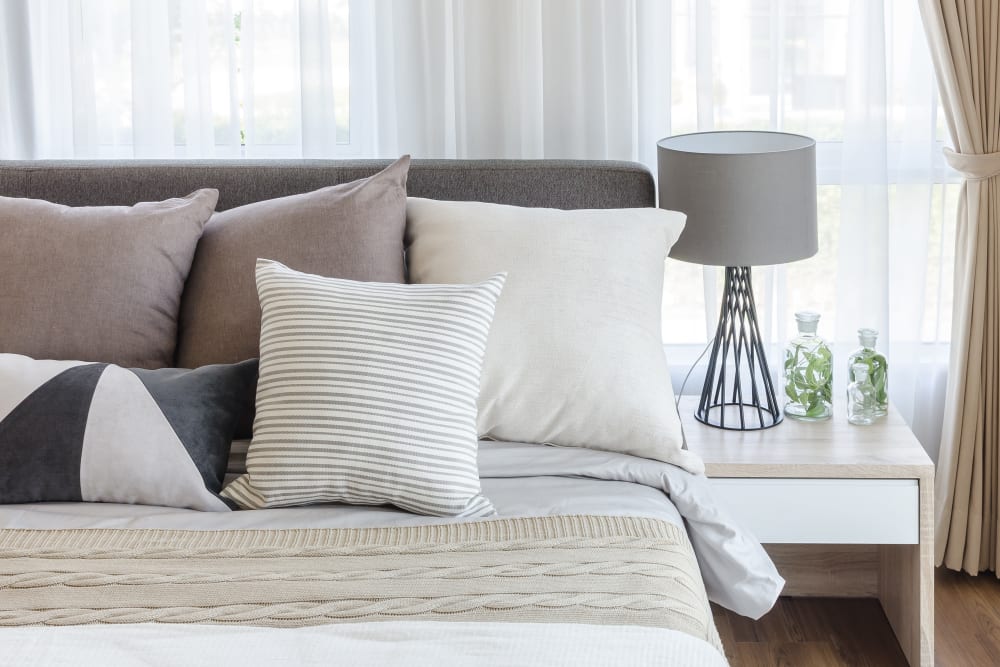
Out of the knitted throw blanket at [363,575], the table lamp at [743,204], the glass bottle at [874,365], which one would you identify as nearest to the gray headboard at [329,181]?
the table lamp at [743,204]

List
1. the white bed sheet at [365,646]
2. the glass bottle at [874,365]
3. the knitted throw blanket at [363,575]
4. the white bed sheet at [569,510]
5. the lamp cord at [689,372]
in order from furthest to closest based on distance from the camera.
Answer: the lamp cord at [689,372], the glass bottle at [874,365], the white bed sheet at [569,510], the knitted throw blanket at [363,575], the white bed sheet at [365,646]

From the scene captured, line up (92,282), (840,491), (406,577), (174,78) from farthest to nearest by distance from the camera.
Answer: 1. (174,78)
2. (840,491)
3. (92,282)
4. (406,577)

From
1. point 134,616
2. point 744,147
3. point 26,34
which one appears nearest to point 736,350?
point 744,147

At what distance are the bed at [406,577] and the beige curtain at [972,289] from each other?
89 centimetres

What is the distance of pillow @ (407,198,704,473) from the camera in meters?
1.80

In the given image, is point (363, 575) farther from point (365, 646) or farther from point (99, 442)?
point (99, 442)

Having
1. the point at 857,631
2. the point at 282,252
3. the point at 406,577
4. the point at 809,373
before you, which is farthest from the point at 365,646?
the point at 857,631

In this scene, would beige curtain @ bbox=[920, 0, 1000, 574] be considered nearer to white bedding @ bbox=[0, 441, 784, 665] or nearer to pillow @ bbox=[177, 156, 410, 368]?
white bedding @ bbox=[0, 441, 784, 665]

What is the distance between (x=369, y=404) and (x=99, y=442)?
423mm

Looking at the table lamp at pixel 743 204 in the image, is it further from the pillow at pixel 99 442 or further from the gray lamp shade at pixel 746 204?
the pillow at pixel 99 442

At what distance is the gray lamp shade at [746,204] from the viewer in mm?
2023

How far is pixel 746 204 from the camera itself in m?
2.03

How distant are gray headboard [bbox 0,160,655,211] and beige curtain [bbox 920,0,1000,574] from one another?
73 centimetres

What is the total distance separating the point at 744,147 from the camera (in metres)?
2.35
